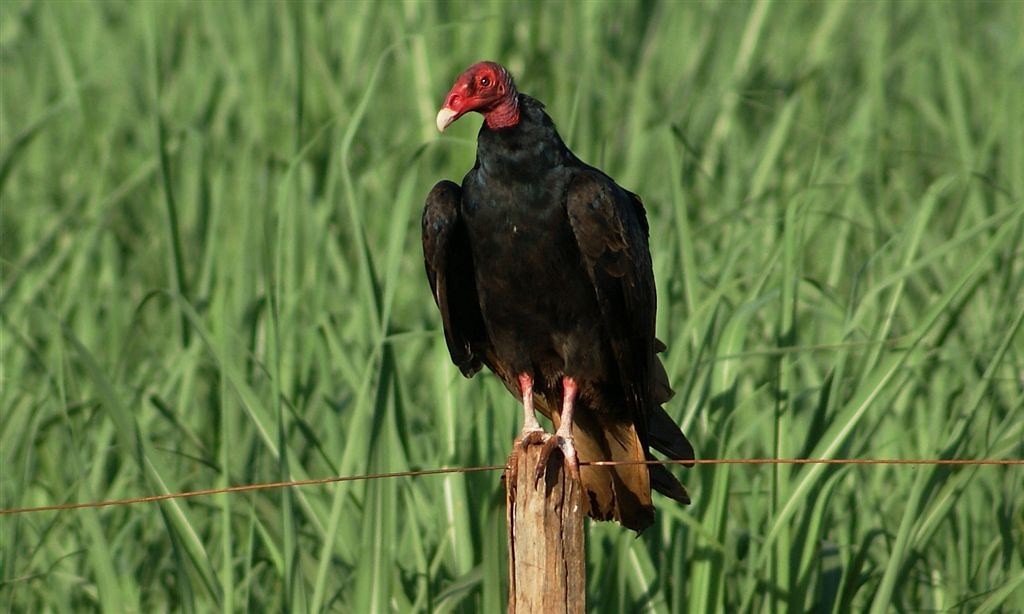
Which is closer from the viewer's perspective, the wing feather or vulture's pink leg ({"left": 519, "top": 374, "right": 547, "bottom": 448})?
vulture's pink leg ({"left": 519, "top": 374, "right": 547, "bottom": 448})

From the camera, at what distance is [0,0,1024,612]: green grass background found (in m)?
3.02

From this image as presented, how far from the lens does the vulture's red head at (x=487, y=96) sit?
3066mm

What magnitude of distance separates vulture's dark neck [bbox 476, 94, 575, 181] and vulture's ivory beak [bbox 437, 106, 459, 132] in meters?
0.09

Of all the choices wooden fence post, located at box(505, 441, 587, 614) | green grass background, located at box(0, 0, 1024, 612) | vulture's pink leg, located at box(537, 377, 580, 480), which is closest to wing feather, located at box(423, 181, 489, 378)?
green grass background, located at box(0, 0, 1024, 612)

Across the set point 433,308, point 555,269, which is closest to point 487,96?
point 555,269

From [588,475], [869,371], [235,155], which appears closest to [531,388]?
[588,475]

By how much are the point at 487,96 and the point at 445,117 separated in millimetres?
114

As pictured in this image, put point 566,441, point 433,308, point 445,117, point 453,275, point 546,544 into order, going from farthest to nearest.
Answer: point 433,308 → point 453,275 → point 445,117 → point 566,441 → point 546,544

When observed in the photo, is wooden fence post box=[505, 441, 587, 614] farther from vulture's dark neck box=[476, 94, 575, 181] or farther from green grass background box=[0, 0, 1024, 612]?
vulture's dark neck box=[476, 94, 575, 181]

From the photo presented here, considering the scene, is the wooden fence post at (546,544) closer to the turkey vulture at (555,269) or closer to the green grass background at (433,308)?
the green grass background at (433,308)

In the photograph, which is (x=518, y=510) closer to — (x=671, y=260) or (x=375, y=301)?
(x=375, y=301)

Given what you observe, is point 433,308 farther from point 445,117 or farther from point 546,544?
point 546,544

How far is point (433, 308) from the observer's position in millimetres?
4805

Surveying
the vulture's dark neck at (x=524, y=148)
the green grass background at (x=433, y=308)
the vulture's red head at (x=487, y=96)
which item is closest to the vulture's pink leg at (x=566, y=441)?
the green grass background at (x=433, y=308)
